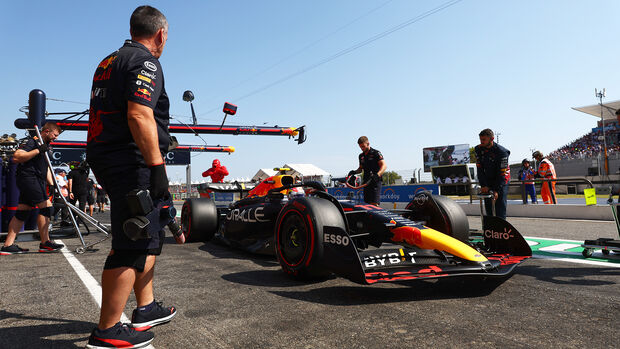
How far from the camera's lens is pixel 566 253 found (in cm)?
456

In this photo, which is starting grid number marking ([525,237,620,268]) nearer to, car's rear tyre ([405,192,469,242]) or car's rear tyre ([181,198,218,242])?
car's rear tyre ([405,192,469,242])

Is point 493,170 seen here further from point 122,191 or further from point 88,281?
point 88,281

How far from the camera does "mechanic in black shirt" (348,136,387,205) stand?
6.48 meters

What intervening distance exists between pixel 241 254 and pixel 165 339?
2.85 m

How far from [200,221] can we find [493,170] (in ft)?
13.9

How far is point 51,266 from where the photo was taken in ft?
13.5

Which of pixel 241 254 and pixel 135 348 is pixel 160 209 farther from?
pixel 241 254

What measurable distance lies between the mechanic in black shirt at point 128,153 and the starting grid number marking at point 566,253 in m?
4.14

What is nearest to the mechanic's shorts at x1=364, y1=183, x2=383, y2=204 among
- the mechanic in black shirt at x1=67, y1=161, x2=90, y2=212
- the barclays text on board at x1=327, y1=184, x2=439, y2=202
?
the barclays text on board at x1=327, y1=184, x2=439, y2=202

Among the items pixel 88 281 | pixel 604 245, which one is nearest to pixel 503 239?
pixel 604 245

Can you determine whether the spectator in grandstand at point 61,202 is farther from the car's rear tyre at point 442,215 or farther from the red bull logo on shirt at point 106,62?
the car's rear tyre at point 442,215

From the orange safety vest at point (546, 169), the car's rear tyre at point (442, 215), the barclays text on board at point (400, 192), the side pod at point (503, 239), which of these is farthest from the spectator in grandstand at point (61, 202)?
the orange safety vest at point (546, 169)

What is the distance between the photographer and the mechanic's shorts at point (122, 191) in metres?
1.85

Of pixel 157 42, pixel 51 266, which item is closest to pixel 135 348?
pixel 157 42
